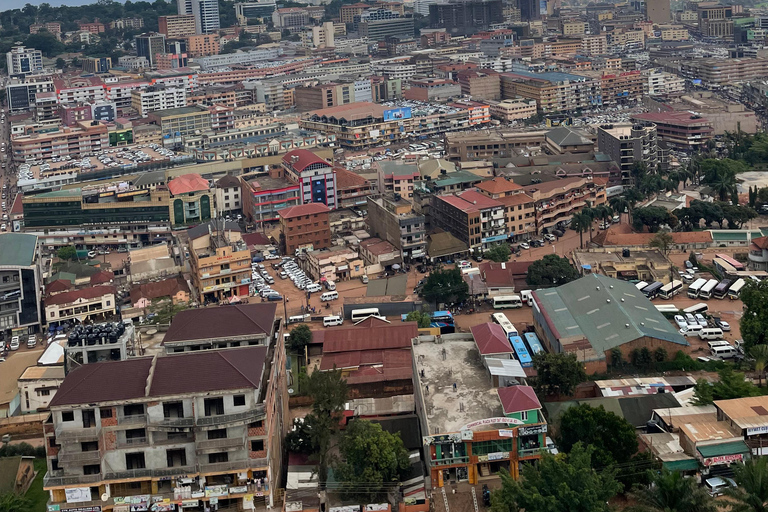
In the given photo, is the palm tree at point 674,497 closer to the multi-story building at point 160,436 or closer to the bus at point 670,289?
the multi-story building at point 160,436

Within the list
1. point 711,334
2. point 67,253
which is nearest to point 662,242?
point 711,334

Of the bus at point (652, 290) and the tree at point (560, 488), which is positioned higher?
the tree at point (560, 488)

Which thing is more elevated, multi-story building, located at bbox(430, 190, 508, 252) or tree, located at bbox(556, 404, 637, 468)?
multi-story building, located at bbox(430, 190, 508, 252)

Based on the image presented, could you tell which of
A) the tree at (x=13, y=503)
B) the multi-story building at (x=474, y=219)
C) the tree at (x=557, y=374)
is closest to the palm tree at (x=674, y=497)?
the tree at (x=557, y=374)

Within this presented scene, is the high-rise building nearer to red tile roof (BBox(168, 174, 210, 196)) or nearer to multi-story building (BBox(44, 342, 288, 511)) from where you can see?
red tile roof (BBox(168, 174, 210, 196))

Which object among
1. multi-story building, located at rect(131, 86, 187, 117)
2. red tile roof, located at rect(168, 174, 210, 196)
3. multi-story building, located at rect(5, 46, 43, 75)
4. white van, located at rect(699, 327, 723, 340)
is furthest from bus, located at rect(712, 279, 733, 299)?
multi-story building, located at rect(5, 46, 43, 75)

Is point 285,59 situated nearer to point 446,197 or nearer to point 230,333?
point 446,197

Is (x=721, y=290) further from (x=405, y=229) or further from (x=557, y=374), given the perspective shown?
(x=405, y=229)
